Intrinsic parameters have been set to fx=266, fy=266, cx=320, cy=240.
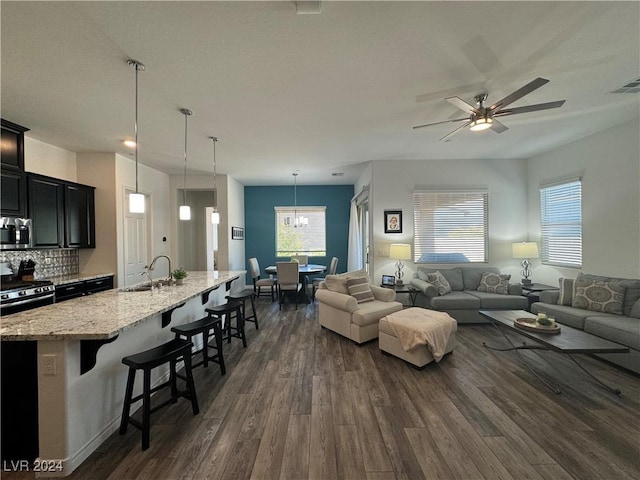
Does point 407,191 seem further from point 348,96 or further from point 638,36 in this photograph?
point 638,36

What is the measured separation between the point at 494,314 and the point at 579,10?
295 cm

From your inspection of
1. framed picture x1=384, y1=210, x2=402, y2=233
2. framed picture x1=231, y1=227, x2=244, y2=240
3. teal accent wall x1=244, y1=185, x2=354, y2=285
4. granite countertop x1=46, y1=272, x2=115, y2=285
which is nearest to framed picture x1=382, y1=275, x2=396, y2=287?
framed picture x1=384, y1=210, x2=402, y2=233

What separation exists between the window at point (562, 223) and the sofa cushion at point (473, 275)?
927mm

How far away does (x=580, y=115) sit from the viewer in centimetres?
325

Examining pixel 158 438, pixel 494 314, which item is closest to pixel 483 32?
pixel 494 314

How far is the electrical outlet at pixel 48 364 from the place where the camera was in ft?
5.31

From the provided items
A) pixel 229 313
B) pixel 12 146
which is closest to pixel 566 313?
pixel 229 313

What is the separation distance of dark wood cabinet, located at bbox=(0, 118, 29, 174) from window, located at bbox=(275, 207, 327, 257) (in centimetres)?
497

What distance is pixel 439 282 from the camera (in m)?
4.50

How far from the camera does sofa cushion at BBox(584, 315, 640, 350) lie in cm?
265

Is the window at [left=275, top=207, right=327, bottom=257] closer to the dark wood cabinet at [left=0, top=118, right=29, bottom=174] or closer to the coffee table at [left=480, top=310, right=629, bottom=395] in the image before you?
the dark wood cabinet at [left=0, top=118, right=29, bottom=174]

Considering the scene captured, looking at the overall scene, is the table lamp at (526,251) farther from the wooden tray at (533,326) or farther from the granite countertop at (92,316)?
the granite countertop at (92,316)

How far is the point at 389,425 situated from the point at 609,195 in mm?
4336

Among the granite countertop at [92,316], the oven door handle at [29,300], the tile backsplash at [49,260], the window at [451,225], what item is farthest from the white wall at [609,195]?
the tile backsplash at [49,260]
